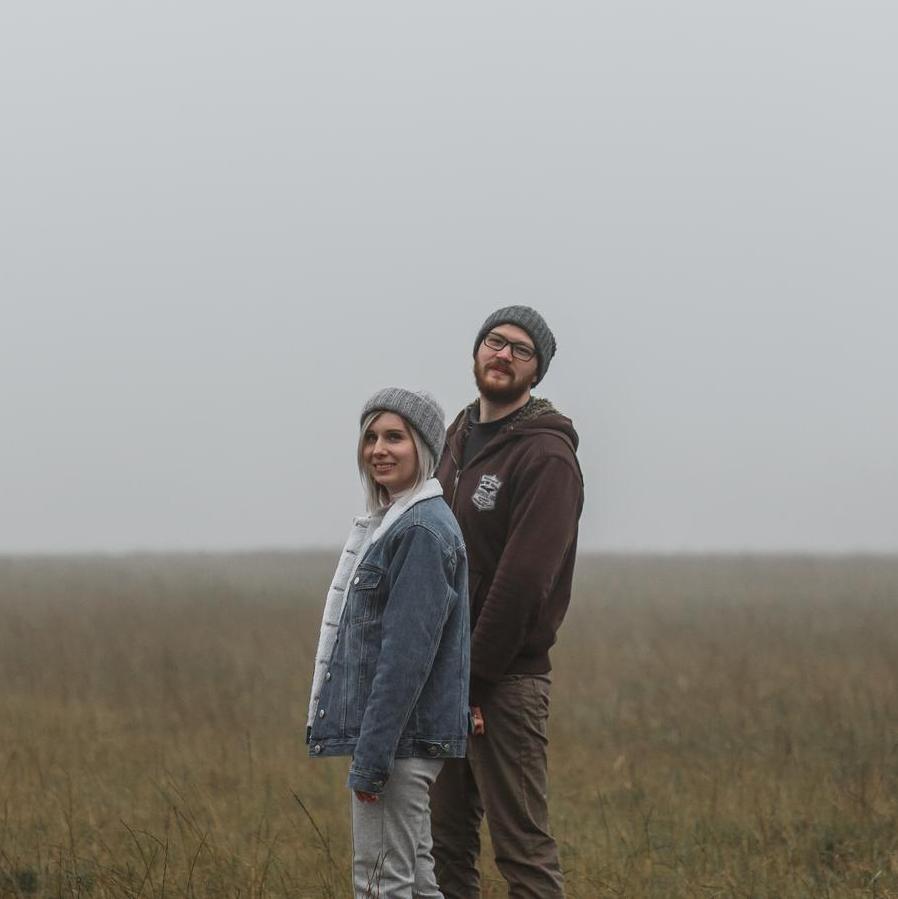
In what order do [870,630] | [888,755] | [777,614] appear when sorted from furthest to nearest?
[777,614] → [870,630] → [888,755]

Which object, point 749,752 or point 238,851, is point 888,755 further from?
point 238,851

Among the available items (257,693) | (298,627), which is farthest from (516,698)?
(298,627)

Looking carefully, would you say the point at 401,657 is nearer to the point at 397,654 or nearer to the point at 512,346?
the point at 397,654

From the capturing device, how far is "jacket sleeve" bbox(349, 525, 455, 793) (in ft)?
10.2

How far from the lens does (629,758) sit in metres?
8.28

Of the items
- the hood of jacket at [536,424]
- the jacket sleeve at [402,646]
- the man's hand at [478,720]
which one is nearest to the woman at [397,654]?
the jacket sleeve at [402,646]

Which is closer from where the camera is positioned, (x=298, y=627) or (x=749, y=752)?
(x=749, y=752)

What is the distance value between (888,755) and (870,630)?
319 inches

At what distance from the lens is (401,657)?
3121 millimetres

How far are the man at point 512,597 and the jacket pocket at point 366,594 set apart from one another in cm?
55

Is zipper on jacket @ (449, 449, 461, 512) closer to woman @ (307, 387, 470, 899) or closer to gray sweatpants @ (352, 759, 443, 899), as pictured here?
woman @ (307, 387, 470, 899)

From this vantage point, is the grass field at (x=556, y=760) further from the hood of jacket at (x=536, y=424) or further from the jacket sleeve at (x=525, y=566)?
the hood of jacket at (x=536, y=424)

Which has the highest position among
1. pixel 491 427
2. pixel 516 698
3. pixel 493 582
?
pixel 491 427

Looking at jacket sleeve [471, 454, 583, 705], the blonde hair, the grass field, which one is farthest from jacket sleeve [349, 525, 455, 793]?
the grass field
